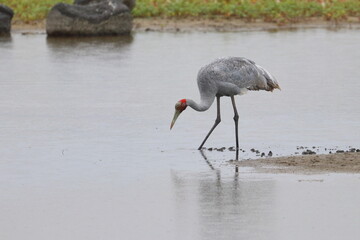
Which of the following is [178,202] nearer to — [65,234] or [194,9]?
[65,234]

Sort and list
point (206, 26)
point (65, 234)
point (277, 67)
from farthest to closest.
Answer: point (206, 26)
point (277, 67)
point (65, 234)

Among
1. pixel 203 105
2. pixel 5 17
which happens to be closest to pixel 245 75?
pixel 203 105

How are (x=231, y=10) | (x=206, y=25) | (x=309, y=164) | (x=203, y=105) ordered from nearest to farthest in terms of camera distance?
1. (x=309, y=164)
2. (x=203, y=105)
3. (x=206, y=25)
4. (x=231, y=10)

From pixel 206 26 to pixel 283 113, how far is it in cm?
1461

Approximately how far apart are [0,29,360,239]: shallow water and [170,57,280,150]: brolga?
0.50m

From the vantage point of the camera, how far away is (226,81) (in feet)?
43.3

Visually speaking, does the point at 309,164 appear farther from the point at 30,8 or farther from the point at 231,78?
the point at 30,8

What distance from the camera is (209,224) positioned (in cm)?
904

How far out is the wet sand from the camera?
1119 centimetres

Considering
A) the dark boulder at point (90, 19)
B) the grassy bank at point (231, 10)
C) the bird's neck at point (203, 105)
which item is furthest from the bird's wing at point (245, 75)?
the grassy bank at point (231, 10)

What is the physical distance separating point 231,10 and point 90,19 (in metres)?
5.00

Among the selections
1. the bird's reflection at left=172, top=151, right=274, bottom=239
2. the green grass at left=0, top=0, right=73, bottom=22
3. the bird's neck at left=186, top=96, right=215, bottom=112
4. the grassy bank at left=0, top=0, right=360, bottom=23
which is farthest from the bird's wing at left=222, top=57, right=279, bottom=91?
the green grass at left=0, top=0, right=73, bottom=22

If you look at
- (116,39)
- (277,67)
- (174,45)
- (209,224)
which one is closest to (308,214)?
(209,224)

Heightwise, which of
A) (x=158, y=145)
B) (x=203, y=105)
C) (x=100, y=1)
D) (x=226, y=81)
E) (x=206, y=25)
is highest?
(x=226, y=81)
